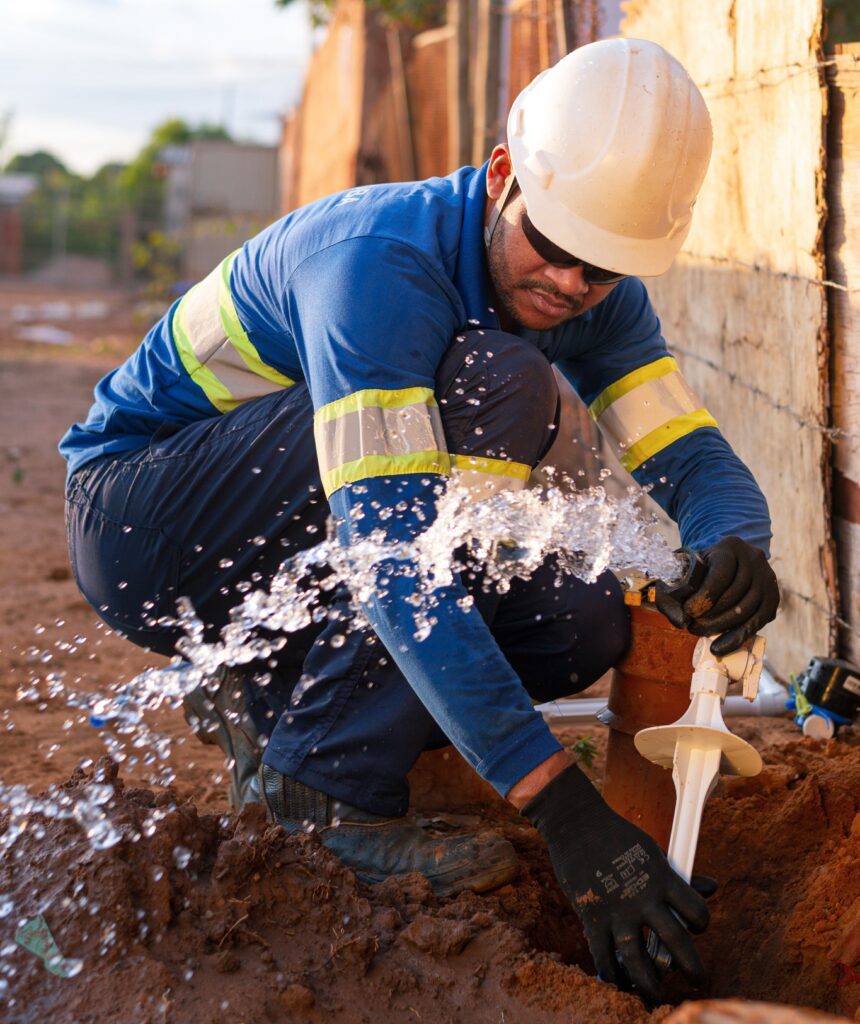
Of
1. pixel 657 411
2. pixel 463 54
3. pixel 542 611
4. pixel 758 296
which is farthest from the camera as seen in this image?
pixel 463 54

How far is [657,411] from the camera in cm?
284

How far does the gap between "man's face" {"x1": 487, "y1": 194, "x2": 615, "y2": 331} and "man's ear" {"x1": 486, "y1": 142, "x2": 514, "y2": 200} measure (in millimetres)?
77

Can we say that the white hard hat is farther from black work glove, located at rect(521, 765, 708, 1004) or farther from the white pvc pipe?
the white pvc pipe

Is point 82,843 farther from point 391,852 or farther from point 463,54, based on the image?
point 463,54

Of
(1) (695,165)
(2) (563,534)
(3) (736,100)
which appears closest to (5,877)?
(2) (563,534)

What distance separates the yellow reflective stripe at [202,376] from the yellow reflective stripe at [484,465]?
0.65 m

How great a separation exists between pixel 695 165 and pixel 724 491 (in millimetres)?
716

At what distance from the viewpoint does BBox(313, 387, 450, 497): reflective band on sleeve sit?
7.03 feet

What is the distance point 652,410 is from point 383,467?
3.07ft

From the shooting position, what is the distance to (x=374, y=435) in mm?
2146

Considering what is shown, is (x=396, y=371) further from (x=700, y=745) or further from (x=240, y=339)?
(x=700, y=745)

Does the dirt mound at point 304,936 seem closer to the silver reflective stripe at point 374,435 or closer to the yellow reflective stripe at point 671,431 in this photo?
the silver reflective stripe at point 374,435

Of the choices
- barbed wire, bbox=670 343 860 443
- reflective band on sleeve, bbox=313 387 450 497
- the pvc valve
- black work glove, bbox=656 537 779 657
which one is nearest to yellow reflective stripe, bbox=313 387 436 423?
reflective band on sleeve, bbox=313 387 450 497

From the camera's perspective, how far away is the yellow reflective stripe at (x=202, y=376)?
2.76 m
